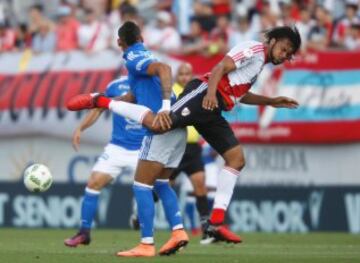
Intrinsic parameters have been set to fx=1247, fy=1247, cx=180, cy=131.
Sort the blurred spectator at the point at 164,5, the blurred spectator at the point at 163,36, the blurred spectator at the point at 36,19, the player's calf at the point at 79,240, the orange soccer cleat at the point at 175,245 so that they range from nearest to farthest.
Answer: the orange soccer cleat at the point at 175,245 → the player's calf at the point at 79,240 → the blurred spectator at the point at 163,36 → the blurred spectator at the point at 36,19 → the blurred spectator at the point at 164,5

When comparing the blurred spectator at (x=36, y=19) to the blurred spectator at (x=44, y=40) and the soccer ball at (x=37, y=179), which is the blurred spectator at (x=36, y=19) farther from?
the soccer ball at (x=37, y=179)

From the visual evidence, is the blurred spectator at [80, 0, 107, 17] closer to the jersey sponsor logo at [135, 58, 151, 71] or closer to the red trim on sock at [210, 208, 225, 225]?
the jersey sponsor logo at [135, 58, 151, 71]

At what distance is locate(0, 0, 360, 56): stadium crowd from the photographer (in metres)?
22.4

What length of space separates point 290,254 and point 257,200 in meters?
8.11

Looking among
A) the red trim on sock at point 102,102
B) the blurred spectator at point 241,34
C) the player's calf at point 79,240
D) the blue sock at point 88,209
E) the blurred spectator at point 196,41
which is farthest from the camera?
the blurred spectator at point 241,34

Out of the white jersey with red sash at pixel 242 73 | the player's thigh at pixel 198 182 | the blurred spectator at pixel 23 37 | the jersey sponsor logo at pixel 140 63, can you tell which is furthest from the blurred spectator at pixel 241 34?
the white jersey with red sash at pixel 242 73

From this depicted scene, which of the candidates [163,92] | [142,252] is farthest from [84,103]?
[142,252]

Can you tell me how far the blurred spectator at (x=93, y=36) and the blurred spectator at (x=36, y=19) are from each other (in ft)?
3.25

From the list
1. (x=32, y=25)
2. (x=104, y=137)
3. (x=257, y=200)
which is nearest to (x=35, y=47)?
(x=32, y=25)

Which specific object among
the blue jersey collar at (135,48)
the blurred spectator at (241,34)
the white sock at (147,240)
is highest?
the blurred spectator at (241,34)

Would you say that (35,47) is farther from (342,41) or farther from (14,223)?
(342,41)

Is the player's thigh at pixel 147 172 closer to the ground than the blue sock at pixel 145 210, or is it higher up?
higher up

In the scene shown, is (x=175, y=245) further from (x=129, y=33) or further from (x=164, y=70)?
(x=129, y=33)

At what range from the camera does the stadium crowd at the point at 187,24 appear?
883 inches
